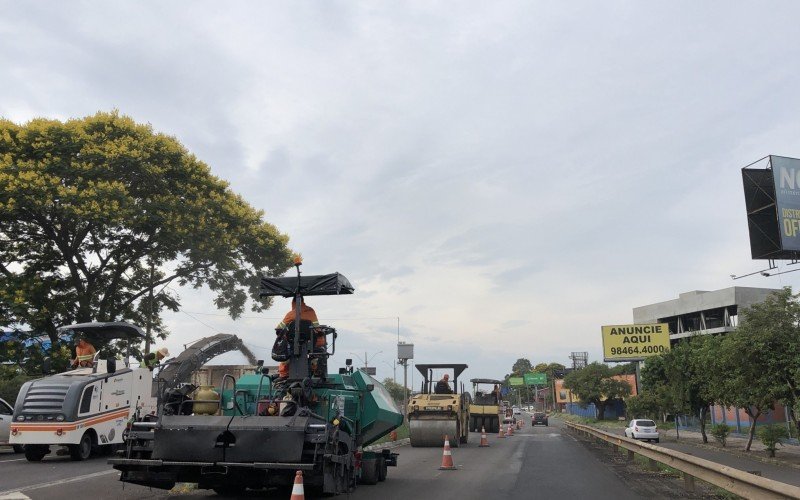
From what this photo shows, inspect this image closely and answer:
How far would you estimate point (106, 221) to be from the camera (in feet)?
72.8

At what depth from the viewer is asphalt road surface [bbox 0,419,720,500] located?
985cm

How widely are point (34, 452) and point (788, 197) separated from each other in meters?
28.6

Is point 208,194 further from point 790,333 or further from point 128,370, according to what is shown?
point 790,333

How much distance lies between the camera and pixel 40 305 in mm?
22531

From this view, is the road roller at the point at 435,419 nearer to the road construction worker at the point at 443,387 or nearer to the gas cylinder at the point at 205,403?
the road construction worker at the point at 443,387

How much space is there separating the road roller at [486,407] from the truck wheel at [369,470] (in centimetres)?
2584

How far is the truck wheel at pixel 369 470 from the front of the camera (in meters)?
10.9

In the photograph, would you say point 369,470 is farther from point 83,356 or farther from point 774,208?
point 774,208

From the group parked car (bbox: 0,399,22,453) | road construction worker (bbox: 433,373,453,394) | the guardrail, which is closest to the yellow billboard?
road construction worker (bbox: 433,373,453,394)

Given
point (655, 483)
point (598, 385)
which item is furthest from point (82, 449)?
point (598, 385)

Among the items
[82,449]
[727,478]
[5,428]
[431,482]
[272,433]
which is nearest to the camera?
[272,433]

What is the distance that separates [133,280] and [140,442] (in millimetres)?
20432

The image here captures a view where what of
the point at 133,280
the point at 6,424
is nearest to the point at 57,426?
the point at 6,424

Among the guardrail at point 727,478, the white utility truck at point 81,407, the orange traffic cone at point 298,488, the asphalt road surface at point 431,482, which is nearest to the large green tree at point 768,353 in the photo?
the asphalt road surface at point 431,482
